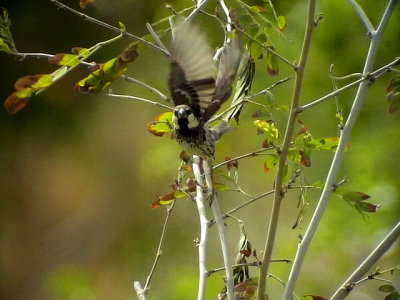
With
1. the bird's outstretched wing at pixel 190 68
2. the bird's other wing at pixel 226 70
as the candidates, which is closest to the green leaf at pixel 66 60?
the bird's outstretched wing at pixel 190 68

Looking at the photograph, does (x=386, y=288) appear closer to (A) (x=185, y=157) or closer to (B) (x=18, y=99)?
(A) (x=185, y=157)

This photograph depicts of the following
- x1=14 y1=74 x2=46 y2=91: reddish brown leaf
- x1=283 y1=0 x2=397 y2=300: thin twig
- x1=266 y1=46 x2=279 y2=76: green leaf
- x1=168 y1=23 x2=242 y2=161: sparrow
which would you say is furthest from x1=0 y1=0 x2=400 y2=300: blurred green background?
x1=14 y1=74 x2=46 y2=91: reddish brown leaf

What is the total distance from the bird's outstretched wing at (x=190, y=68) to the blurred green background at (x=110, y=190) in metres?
0.73

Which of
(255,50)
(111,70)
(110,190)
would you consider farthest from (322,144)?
(110,190)

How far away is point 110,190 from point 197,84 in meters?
1.66

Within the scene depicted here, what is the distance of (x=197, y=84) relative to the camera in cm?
97

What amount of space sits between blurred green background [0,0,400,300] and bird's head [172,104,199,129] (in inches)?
23.4

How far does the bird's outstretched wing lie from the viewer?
2.93 feet

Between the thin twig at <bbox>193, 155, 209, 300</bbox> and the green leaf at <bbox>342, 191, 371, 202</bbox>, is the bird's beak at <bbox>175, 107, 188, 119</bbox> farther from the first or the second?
the green leaf at <bbox>342, 191, 371, 202</bbox>

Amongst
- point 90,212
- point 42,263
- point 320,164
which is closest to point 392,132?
point 320,164

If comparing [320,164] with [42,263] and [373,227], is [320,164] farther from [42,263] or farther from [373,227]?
[42,263]

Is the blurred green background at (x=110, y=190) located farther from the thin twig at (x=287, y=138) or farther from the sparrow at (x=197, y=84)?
the thin twig at (x=287, y=138)

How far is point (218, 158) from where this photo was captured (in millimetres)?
1951

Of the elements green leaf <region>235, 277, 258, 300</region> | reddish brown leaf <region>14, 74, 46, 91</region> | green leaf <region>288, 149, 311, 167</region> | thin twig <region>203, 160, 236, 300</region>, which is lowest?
green leaf <region>235, 277, 258, 300</region>
